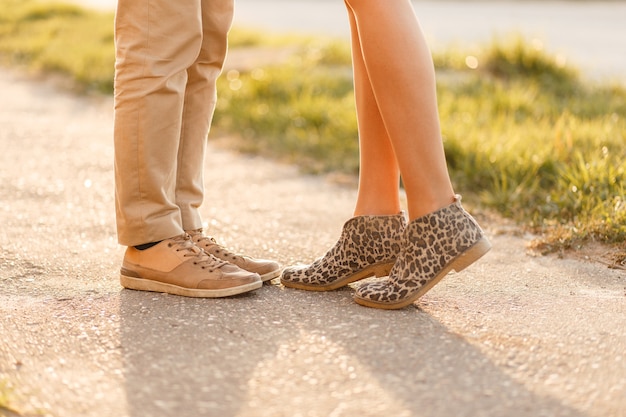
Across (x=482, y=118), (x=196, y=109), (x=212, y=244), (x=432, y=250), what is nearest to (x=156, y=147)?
(x=196, y=109)

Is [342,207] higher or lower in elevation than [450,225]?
lower

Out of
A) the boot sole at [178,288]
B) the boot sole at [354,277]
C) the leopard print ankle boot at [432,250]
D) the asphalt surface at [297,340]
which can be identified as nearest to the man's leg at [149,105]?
the boot sole at [178,288]

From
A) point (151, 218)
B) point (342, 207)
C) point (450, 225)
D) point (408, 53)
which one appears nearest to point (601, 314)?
point (450, 225)

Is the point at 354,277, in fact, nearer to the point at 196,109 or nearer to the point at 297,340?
the point at 297,340

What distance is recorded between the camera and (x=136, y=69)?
2.15 metres

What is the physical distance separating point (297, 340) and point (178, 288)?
44 cm

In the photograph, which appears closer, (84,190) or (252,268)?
(252,268)

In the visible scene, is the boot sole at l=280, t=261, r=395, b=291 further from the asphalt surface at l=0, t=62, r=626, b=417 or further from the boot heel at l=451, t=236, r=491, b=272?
the boot heel at l=451, t=236, r=491, b=272

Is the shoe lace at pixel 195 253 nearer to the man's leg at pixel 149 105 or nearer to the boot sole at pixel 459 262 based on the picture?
the man's leg at pixel 149 105

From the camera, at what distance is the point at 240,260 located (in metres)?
2.37

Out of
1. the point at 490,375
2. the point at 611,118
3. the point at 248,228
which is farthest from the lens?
the point at 611,118

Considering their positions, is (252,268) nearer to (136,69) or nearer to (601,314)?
(136,69)

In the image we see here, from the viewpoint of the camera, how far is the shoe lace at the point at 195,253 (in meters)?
2.24

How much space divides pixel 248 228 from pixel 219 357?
49.6 inches
